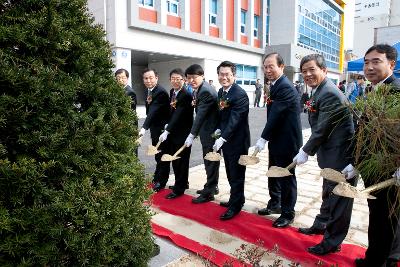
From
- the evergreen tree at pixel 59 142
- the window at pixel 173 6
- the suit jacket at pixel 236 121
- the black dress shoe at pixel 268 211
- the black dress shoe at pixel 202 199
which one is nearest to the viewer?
the evergreen tree at pixel 59 142

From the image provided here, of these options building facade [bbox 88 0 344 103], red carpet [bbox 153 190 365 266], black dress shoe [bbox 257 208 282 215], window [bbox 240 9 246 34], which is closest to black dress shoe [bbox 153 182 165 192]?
red carpet [bbox 153 190 365 266]

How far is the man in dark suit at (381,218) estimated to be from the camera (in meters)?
2.47

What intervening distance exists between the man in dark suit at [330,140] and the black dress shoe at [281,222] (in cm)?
54

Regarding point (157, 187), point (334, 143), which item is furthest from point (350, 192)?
point (157, 187)

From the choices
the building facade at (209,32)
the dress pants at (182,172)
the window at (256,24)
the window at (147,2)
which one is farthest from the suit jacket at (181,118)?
the window at (256,24)

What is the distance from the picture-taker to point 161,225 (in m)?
3.65

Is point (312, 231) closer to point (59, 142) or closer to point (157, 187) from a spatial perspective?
point (157, 187)

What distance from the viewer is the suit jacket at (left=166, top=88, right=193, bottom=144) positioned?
4574 mm

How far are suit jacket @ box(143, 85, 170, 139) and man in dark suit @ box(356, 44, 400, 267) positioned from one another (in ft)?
9.72

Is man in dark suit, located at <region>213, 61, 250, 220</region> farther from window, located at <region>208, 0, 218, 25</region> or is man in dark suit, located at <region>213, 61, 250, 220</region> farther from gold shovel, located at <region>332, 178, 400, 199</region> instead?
window, located at <region>208, 0, 218, 25</region>

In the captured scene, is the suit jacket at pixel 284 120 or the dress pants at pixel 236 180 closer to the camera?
the suit jacket at pixel 284 120

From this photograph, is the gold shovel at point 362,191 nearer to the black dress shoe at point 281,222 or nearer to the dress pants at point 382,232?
the dress pants at point 382,232

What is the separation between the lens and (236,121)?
369cm

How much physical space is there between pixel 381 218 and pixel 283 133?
4.21 ft
